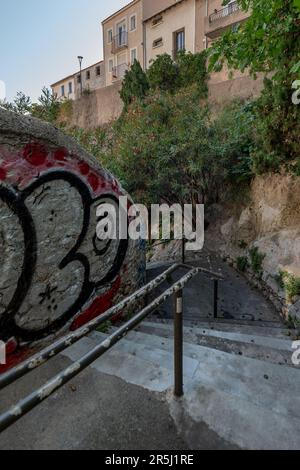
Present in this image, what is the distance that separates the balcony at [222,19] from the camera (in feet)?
57.1

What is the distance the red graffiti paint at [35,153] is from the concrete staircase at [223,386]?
172cm

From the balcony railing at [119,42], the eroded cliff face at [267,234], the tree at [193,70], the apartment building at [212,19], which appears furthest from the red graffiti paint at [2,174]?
the balcony railing at [119,42]

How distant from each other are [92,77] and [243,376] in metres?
34.4

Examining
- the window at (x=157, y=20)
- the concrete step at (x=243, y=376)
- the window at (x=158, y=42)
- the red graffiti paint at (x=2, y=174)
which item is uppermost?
the window at (x=157, y=20)

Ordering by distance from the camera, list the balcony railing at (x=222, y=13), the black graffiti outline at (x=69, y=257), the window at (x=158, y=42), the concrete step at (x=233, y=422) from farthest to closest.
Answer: the window at (x=158, y=42), the balcony railing at (x=222, y=13), the black graffiti outline at (x=69, y=257), the concrete step at (x=233, y=422)

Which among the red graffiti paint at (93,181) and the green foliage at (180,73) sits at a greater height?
the green foliage at (180,73)

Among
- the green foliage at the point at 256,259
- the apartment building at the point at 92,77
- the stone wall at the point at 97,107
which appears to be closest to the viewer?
the green foliage at the point at 256,259

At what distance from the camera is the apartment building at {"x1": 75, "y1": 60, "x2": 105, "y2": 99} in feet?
96.2

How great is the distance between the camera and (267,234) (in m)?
6.27

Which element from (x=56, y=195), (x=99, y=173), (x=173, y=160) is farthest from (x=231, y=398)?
(x=173, y=160)

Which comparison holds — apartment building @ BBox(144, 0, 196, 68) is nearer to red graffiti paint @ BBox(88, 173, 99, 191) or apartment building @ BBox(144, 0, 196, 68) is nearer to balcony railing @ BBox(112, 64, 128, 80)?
balcony railing @ BBox(112, 64, 128, 80)

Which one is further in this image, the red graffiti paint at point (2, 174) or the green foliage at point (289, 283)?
the green foliage at point (289, 283)

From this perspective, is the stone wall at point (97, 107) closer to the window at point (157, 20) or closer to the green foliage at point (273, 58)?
the window at point (157, 20)

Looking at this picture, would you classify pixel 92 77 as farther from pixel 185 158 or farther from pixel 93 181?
pixel 93 181
